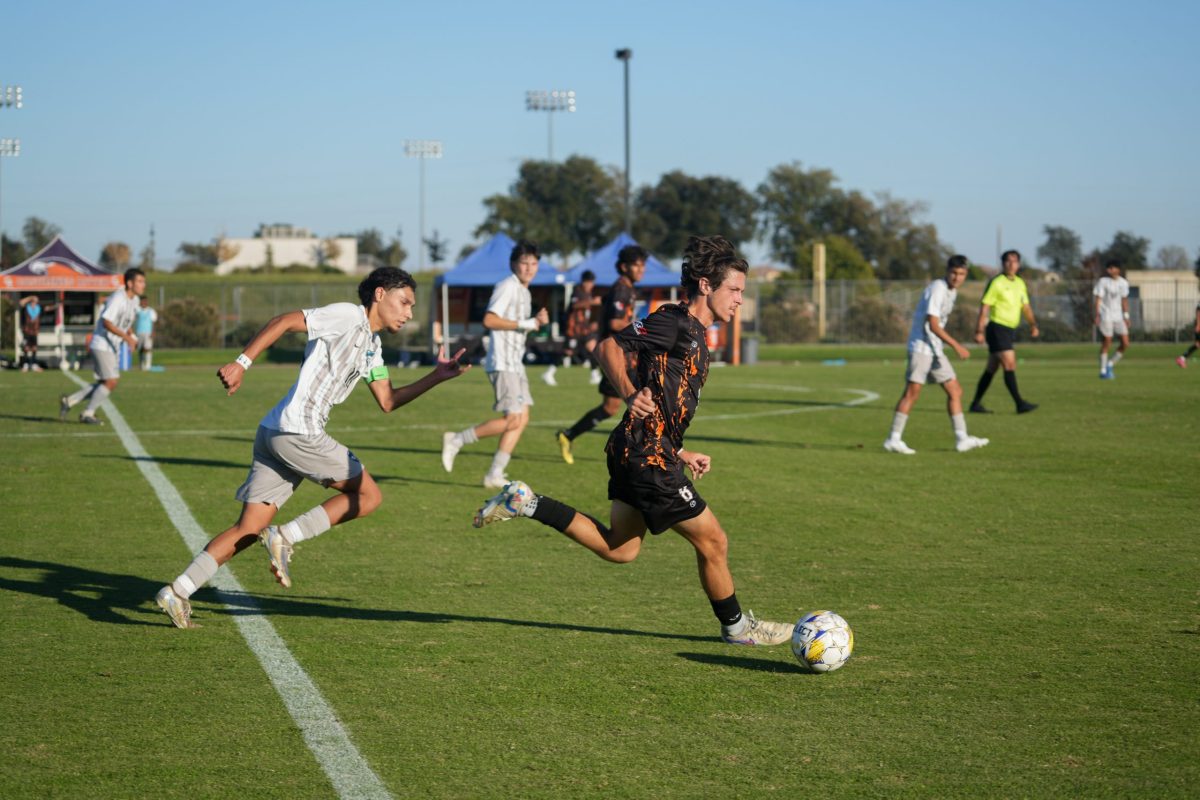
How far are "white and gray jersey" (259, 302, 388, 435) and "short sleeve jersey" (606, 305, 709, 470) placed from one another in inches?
59.6

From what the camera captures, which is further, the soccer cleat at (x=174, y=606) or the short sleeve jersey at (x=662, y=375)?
the soccer cleat at (x=174, y=606)

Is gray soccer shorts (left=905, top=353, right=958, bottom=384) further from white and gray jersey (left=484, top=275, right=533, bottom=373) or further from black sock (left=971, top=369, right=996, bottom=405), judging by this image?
black sock (left=971, top=369, right=996, bottom=405)

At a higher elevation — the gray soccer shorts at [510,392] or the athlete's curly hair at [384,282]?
the athlete's curly hair at [384,282]

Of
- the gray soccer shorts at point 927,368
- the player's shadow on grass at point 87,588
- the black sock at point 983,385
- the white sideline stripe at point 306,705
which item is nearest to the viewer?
the white sideline stripe at point 306,705

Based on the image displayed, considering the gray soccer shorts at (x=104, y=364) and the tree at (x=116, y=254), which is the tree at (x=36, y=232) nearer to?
the tree at (x=116, y=254)

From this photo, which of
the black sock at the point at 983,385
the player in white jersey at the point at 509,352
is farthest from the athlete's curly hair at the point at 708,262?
the black sock at the point at 983,385

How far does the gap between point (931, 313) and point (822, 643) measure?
906 centimetres

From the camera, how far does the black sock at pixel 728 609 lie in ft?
19.6

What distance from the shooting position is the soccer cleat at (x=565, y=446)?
537 inches

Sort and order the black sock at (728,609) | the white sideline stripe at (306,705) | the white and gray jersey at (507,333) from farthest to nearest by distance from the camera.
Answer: the white and gray jersey at (507,333)
the black sock at (728,609)
the white sideline stripe at (306,705)

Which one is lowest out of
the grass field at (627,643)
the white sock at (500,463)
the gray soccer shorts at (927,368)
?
the grass field at (627,643)

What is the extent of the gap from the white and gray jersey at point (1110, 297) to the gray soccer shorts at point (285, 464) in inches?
957

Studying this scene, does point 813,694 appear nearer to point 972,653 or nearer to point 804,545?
point 972,653

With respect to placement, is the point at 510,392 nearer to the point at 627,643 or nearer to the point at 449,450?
the point at 449,450
